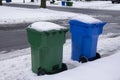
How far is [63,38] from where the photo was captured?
6.24 meters

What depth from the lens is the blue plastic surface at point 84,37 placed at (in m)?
6.80

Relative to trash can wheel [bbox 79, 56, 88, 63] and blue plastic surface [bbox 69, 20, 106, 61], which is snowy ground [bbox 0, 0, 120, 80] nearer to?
trash can wheel [bbox 79, 56, 88, 63]

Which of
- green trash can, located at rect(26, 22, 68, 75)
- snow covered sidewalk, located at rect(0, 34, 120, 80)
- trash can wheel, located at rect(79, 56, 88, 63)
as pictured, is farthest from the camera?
trash can wheel, located at rect(79, 56, 88, 63)

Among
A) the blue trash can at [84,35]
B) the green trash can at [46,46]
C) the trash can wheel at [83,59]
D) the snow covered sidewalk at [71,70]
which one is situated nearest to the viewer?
the snow covered sidewalk at [71,70]

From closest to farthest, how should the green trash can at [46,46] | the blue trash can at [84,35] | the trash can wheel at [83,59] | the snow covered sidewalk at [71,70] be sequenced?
the snow covered sidewalk at [71,70] < the green trash can at [46,46] < the blue trash can at [84,35] < the trash can wheel at [83,59]

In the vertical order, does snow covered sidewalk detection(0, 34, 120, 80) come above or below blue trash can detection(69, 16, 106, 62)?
below

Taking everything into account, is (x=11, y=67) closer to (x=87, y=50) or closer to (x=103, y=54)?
(x=87, y=50)

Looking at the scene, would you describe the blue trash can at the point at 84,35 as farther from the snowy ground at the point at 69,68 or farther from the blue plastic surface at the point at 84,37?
the snowy ground at the point at 69,68

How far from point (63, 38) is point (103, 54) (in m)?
2.55

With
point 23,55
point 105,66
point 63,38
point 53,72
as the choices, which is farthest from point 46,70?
point 23,55

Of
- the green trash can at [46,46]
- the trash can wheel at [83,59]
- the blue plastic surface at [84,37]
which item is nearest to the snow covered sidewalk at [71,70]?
the trash can wheel at [83,59]

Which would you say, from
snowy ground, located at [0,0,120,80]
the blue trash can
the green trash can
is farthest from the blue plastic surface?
the green trash can

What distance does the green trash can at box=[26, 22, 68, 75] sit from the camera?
19.0ft

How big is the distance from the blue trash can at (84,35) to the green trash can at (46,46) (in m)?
0.80
